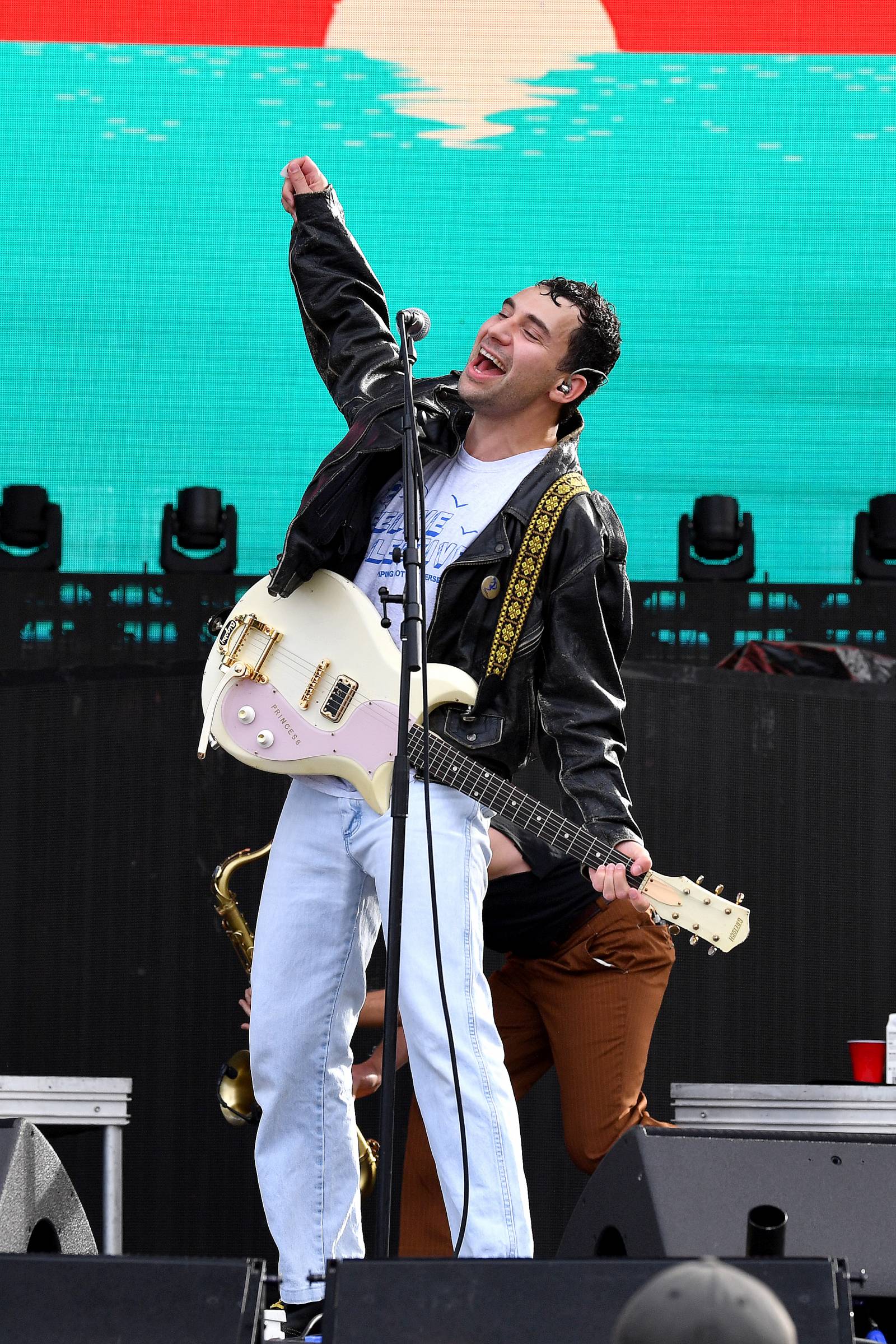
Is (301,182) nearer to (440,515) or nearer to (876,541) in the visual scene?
(440,515)

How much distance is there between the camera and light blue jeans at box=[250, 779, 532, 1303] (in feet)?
8.10

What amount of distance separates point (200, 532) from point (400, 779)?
271 cm

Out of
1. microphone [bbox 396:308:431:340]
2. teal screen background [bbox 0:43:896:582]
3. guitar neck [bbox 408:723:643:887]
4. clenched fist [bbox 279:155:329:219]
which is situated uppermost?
teal screen background [bbox 0:43:896:582]

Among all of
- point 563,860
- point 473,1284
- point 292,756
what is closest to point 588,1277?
point 473,1284

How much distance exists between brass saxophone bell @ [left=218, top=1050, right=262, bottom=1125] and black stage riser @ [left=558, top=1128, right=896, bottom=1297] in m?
1.73

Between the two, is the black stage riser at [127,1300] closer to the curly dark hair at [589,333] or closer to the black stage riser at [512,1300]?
the black stage riser at [512,1300]

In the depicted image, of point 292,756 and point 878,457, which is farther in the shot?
point 878,457

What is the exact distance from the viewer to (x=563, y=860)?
3.39 metres

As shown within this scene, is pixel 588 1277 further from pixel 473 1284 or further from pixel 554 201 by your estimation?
pixel 554 201

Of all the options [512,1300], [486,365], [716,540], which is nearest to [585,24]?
[716,540]

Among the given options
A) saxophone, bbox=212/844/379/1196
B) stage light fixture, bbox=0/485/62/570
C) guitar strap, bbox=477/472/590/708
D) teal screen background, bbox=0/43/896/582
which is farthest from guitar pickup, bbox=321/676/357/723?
teal screen background, bbox=0/43/896/582

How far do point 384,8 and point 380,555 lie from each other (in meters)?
2.85

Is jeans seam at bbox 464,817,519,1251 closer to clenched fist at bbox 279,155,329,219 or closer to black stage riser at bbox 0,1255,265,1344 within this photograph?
black stage riser at bbox 0,1255,265,1344

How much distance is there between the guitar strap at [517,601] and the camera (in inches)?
107
